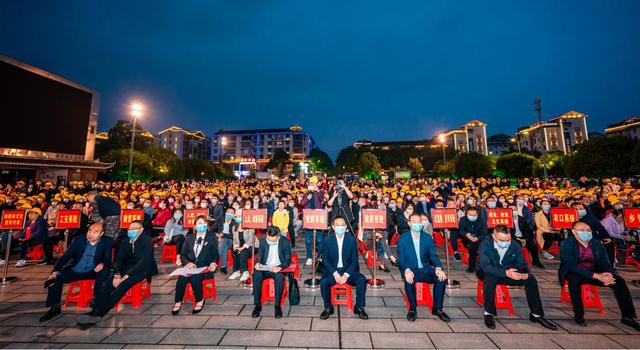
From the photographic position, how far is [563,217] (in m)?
7.16

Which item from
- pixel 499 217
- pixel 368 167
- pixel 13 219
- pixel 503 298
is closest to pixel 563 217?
pixel 499 217

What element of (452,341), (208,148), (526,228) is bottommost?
(452,341)

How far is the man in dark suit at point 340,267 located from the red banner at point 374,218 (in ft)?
2.97

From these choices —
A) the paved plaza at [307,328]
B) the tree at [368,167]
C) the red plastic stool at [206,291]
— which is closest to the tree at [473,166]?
the tree at [368,167]

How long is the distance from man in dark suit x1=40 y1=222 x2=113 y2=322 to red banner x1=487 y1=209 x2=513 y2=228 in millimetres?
9194

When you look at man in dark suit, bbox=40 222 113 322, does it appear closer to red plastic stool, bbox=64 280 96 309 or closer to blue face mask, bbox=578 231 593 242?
red plastic stool, bbox=64 280 96 309

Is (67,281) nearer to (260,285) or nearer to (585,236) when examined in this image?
(260,285)

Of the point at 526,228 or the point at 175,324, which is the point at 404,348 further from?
the point at 526,228

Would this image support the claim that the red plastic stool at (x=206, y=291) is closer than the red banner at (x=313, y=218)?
Yes

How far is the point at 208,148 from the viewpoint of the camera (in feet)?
378

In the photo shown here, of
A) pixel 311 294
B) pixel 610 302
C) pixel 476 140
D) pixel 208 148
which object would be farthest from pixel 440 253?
pixel 208 148

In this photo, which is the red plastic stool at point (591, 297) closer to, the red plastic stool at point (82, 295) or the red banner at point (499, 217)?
the red banner at point (499, 217)

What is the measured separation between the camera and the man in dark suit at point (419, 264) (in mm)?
4520

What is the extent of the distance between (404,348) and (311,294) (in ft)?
8.14
